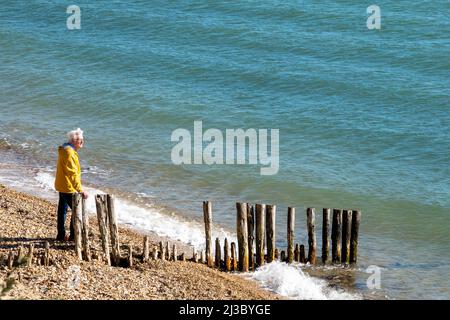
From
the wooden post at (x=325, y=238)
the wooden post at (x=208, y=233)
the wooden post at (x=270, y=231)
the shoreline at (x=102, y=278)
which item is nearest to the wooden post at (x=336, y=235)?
the wooden post at (x=325, y=238)

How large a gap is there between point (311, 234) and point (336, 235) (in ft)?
1.93

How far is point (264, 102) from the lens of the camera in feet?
98.0

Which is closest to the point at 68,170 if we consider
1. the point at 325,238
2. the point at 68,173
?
the point at 68,173

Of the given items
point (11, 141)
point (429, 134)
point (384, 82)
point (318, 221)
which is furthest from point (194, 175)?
point (384, 82)

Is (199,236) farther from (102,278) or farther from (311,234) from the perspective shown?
(102,278)

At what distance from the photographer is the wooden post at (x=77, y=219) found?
50.9 ft

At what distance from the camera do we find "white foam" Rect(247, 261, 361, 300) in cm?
1703

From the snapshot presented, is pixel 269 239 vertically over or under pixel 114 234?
under

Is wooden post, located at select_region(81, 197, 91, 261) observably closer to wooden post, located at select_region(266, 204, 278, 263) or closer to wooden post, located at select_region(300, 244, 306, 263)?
wooden post, located at select_region(266, 204, 278, 263)

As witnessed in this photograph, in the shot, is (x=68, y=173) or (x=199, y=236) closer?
(x=68, y=173)

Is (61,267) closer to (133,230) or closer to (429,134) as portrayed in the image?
(133,230)

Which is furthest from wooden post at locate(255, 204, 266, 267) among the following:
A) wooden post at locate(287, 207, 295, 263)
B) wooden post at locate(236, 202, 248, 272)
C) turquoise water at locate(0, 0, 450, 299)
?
turquoise water at locate(0, 0, 450, 299)

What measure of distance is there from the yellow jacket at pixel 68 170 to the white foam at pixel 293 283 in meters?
3.98

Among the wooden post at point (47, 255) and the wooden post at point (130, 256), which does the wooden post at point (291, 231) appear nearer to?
the wooden post at point (130, 256)
